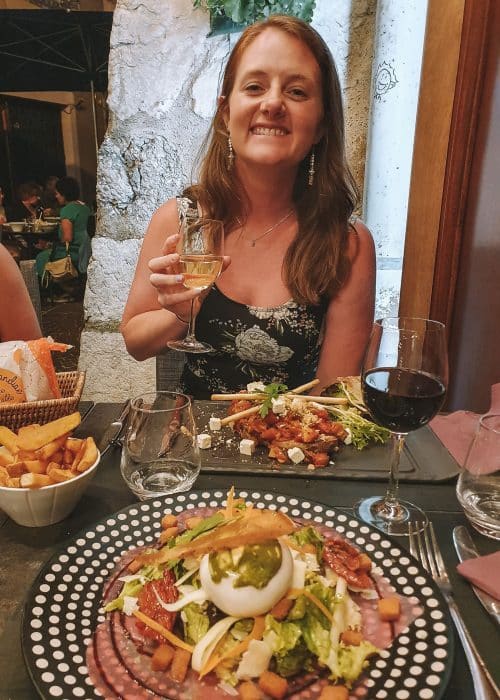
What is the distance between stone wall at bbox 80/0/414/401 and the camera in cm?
233

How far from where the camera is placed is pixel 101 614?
2.29 ft

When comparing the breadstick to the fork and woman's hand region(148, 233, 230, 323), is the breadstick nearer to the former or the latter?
woman's hand region(148, 233, 230, 323)

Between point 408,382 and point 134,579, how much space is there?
0.55 m

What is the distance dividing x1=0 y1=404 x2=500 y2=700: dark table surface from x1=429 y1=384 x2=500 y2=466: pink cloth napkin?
144mm

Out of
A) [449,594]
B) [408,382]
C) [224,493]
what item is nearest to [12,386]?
[224,493]

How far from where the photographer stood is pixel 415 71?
254cm

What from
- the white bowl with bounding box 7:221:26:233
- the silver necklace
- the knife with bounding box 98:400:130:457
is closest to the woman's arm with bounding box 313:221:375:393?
the silver necklace

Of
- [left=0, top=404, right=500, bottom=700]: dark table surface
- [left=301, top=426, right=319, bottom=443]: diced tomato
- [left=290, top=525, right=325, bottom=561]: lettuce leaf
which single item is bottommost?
[left=0, top=404, right=500, bottom=700]: dark table surface

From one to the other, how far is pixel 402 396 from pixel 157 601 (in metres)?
Result: 0.51

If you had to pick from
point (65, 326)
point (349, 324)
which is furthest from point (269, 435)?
point (65, 326)

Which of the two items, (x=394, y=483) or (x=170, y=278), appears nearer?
(x=394, y=483)

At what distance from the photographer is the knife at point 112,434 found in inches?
46.5

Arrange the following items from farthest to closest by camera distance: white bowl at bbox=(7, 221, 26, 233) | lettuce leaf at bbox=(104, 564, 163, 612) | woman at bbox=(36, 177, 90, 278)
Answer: white bowl at bbox=(7, 221, 26, 233) < woman at bbox=(36, 177, 90, 278) < lettuce leaf at bbox=(104, 564, 163, 612)

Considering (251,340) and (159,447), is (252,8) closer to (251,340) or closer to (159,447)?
(251,340)
